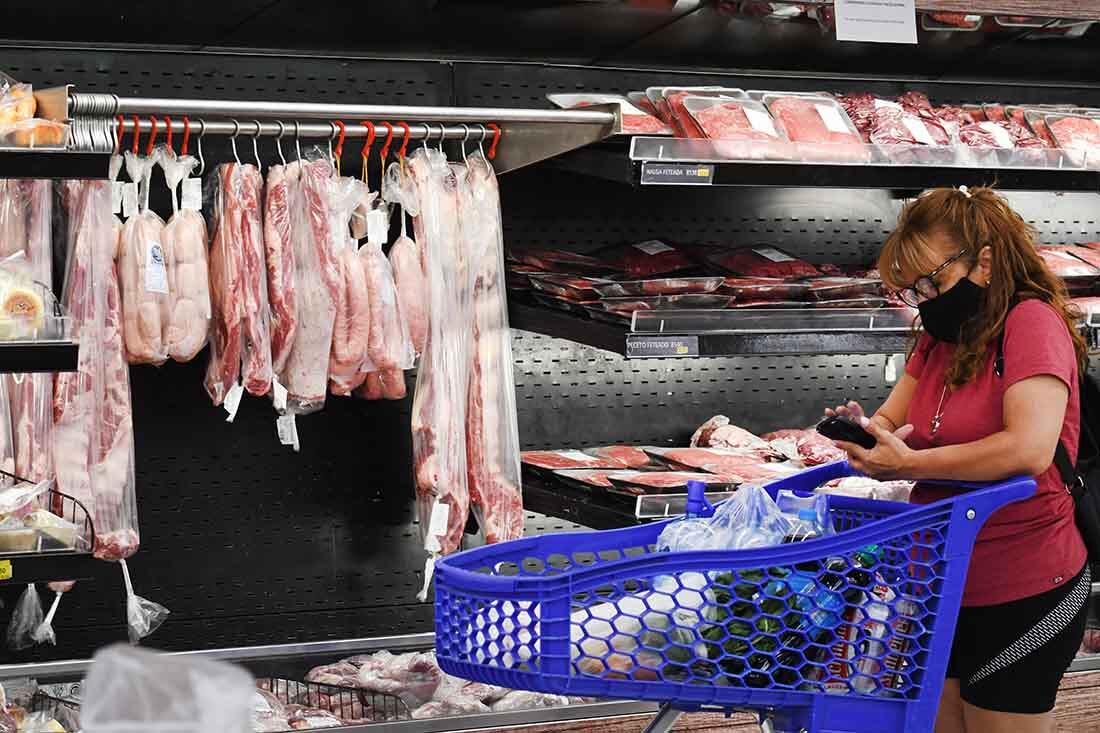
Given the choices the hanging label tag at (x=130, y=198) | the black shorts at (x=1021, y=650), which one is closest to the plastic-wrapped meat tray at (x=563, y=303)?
the hanging label tag at (x=130, y=198)

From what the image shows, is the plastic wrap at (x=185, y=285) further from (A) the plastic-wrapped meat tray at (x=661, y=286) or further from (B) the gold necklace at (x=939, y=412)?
(B) the gold necklace at (x=939, y=412)

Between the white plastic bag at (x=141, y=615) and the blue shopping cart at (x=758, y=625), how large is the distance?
151cm

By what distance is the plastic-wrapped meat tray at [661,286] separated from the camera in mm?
3434

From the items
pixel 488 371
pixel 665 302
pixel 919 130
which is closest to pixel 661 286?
pixel 665 302

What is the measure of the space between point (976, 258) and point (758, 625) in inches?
34.5

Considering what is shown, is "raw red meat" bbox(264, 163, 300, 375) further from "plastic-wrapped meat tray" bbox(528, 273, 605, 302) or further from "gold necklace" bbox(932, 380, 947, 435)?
"gold necklace" bbox(932, 380, 947, 435)

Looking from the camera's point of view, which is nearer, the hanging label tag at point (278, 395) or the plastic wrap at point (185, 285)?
the plastic wrap at point (185, 285)

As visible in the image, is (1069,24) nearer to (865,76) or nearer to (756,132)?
(865,76)

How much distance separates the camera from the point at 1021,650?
236 centimetres

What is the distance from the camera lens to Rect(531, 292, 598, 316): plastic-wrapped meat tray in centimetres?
343

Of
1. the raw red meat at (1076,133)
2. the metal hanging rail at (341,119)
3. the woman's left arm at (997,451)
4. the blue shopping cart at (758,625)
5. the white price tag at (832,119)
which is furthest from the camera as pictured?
the raw red meat at (1076,133)

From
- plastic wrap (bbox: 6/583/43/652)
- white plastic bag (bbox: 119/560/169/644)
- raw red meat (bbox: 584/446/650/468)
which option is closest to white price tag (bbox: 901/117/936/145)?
raw red meat (bbox: 584/446/650/468)

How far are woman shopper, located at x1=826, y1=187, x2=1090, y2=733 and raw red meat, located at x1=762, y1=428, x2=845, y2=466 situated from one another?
136cm

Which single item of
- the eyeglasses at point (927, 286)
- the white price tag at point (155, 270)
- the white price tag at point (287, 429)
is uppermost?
the white price tag at point (155, 270)
